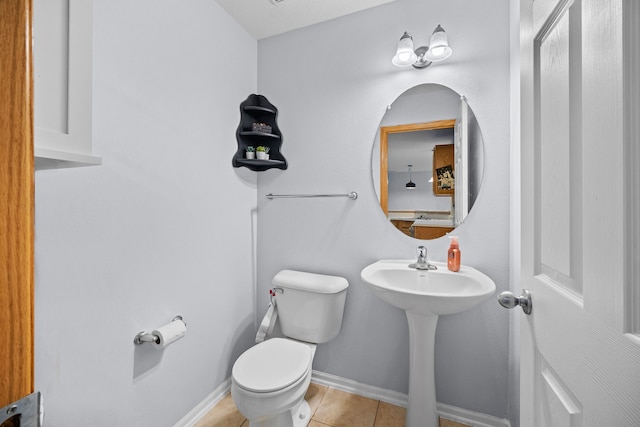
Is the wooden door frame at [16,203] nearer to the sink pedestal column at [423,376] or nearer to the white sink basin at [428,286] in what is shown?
the white sink basin at [428,286]

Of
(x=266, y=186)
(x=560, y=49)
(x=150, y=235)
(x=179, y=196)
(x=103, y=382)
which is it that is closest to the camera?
(x=560, y=49)

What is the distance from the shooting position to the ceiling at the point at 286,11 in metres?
1.55

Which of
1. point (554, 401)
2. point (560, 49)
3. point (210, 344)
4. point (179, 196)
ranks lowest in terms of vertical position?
point (210, 344)

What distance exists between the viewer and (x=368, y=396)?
161 centimetres

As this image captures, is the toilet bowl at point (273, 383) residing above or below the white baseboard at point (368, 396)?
above

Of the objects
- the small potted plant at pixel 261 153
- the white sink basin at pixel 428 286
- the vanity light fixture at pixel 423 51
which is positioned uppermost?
the vanity light fixture at pixel 423 51

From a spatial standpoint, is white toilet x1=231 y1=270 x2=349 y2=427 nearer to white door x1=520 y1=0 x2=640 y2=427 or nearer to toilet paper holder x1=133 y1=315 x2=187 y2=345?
toilet paper holder x1=133 y1=315 x2=187 y2=345

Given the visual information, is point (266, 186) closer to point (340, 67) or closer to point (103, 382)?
point (340, 67)

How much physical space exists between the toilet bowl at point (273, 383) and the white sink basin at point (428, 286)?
0.52 m

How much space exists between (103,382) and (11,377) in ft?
2.99

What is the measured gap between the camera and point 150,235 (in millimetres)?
1197

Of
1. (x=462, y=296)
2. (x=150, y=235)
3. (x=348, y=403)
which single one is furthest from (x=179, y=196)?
(x=348, y=403)

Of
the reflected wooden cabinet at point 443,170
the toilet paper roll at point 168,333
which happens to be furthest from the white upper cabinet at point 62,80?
the reflected wooden cabinet at point 443,170

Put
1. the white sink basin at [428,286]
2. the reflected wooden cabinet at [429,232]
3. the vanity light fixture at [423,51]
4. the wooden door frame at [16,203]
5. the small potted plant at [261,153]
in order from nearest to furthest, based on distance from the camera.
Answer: the wooden door frame at [16,203] → the white sink basin at [428,286] → the vanity light fixture at [423,51] → the reflected wooden cabinet at [429,232] → the small potted plant at [261,153]
